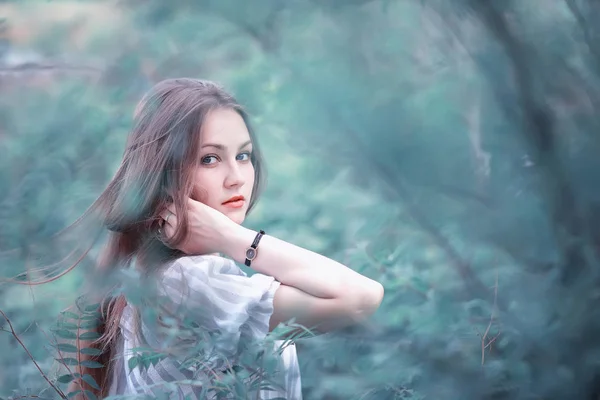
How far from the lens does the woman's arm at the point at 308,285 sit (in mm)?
1873

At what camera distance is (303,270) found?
189 cm

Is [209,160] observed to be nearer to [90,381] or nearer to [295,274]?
[295,274]

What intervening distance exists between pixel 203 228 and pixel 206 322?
0.23 meters

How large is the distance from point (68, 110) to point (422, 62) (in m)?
1.04

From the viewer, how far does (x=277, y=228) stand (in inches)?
92.4

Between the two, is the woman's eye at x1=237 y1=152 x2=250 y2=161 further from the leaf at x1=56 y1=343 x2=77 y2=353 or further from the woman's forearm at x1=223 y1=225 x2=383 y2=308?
the leaf at x1=56 y1=343 x2=77 y2=353

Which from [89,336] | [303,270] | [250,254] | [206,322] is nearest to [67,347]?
[89,336]

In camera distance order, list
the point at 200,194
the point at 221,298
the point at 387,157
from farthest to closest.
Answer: the point at 387,157 < the point at 200,194 < the point at 221,298

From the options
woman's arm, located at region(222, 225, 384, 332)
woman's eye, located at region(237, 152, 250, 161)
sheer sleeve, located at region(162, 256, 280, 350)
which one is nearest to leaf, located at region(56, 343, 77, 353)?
sheer sleeve, located at region(162, 256, 280, 350)

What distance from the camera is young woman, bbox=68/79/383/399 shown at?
1.86 m

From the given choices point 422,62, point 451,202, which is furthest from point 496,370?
point 422,62

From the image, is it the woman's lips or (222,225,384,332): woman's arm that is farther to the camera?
the woman's lips

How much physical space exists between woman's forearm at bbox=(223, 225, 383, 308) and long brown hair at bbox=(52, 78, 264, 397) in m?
0.15

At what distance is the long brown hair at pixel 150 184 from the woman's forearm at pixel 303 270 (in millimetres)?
150
